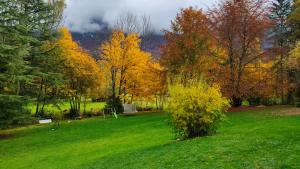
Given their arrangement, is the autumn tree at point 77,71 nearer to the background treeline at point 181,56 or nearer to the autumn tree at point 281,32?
the background treeline at point 181,56

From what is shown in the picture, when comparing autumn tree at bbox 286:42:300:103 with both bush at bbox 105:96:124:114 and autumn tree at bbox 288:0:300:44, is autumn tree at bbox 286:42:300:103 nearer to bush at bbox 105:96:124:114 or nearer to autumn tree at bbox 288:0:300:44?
autumn tree at bbox 288:0:300:44

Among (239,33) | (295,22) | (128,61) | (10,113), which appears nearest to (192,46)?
(239,33)

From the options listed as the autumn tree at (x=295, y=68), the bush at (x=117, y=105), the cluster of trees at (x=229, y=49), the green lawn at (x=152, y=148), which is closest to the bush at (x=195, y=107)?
the green lawn at (x=152, y=148)

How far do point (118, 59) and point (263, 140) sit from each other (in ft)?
107

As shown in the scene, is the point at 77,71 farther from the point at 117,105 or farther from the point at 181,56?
the point at 181,56

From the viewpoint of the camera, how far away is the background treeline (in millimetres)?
30688

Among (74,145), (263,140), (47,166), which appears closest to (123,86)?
(74,145)

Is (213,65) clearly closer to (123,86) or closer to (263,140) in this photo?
(123,86)

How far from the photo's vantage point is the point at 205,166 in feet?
37.6

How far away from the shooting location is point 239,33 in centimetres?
3466

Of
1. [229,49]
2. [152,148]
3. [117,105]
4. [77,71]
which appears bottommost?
[152,148]

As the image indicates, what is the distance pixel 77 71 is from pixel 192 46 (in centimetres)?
1481

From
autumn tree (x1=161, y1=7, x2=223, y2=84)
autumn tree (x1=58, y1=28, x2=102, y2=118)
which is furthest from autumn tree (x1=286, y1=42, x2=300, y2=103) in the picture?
autumn tree (x1=58, y1=28, x2=102, y2=118)

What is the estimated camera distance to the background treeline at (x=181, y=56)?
30688 millimetres
